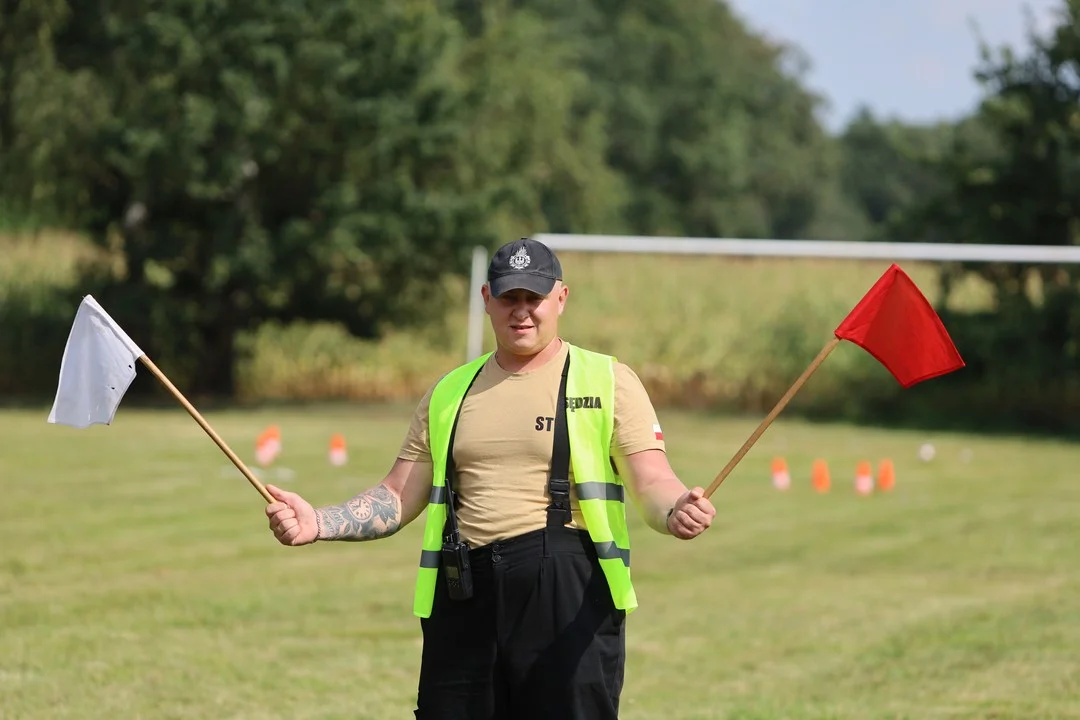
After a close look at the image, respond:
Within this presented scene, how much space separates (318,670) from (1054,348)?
60.7 feet

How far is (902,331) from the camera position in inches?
213

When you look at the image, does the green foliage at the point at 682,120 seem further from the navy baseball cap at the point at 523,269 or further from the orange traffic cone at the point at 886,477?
the navy baseball cap at the point at 523,269

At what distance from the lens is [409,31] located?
2817cm

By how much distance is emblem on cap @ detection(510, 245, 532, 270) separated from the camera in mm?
4969

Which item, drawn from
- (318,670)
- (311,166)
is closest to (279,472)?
(318,670)

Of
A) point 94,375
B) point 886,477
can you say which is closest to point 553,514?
point 94,375

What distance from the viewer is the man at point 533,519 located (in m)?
4.89

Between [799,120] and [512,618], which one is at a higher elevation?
[799,120]

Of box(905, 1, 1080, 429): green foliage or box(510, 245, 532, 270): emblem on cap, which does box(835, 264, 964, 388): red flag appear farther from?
box(905, 1, 1080, 429): green foliage

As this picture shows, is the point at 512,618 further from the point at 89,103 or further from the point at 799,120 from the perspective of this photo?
the point at 799,120

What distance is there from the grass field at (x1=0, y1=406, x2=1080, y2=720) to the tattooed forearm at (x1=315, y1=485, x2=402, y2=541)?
262 centimetres

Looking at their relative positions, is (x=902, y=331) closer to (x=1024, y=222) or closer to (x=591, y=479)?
(x=591, y=479)

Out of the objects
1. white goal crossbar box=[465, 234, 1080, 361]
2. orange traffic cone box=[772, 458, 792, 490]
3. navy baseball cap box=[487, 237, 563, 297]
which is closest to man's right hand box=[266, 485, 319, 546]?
navy baseball cap box=[487, 237, 563, 297]

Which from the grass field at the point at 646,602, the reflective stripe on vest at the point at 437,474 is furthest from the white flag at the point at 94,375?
the grass field at the point at 646,602
